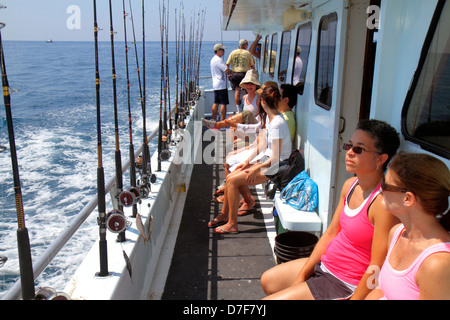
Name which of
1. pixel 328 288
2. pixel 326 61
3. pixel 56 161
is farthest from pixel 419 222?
pixel 56 161

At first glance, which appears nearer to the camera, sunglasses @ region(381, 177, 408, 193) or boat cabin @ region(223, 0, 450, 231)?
sunglasses @ region(381, 177, 408, 193)

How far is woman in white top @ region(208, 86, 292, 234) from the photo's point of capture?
3.80m

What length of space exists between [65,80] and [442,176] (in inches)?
747

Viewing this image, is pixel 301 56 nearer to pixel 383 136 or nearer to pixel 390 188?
pixel 383 136

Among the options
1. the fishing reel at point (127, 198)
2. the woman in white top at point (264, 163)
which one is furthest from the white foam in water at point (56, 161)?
the woman in white top at point (264, 163)

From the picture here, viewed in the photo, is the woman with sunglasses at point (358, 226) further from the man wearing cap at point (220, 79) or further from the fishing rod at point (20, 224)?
the man wearing cap at point (220, 79)

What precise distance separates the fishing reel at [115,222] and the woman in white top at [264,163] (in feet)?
5.48

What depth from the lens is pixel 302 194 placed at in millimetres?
3484

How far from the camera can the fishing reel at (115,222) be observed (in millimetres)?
2340

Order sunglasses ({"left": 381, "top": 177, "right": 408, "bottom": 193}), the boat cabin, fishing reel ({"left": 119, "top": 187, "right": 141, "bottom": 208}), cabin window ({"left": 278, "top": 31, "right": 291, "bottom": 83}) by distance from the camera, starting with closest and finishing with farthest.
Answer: sunglasses ({"left": 381, "top": 177, "right": 408, "bottom": 193}) < the boat cabin < fishing reel ({"left": 119, "top": 187, "right": 141, "bottom": 208}) < cabin window ({"left": 278, "top": 31, "right": 291, "bottom": 83})

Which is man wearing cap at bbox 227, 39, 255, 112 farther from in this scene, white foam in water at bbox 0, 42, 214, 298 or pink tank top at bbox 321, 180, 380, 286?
pink tank top at bbox 321, 180, 380, 286

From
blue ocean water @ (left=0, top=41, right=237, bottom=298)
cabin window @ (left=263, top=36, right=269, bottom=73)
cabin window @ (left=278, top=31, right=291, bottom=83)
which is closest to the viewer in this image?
blue ocean water @ (left=0, top=41, right=237, bottom=298)

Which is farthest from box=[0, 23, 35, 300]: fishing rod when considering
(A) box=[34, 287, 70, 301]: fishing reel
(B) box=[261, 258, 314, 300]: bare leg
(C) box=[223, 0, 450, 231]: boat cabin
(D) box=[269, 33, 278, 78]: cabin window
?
(D) box=[269, 33, 278, 78]: cabin window

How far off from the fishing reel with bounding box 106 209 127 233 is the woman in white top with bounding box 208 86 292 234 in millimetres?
1669
